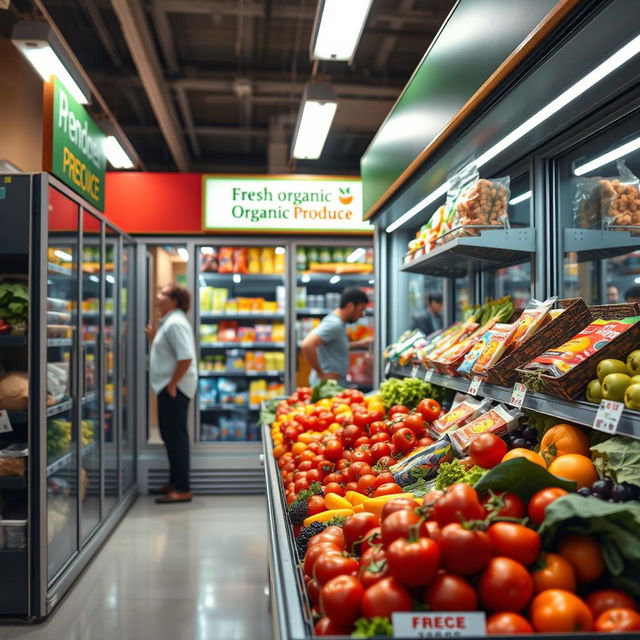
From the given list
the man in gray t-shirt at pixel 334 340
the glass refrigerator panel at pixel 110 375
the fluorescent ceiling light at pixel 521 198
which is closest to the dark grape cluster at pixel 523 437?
the fluorescent ceiling light at pixel 521 198

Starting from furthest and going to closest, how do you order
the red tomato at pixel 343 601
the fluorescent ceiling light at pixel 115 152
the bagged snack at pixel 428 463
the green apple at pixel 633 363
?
the fluorescent ceiling light at pixel 115 152 → the bagged snack at pixel 428 463 → the green apple at pixel 633 363 → the red tomato at pixel 343 601

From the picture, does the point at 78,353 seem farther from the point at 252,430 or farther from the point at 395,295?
the point at 252,430

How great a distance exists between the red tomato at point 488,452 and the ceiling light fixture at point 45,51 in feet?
10.6

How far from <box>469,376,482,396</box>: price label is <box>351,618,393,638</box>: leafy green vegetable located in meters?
1.32

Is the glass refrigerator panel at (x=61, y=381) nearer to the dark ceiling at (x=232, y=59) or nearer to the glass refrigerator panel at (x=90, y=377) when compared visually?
the glass refrigerator panel at (x=90, y=377)

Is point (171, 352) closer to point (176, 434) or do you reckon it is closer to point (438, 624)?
point (176, 434)

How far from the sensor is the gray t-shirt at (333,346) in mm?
5613

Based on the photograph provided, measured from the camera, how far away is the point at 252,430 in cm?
683

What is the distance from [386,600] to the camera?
4.07ft

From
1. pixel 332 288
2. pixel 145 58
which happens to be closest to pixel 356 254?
pixel 332 288

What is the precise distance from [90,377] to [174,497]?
1.75 m

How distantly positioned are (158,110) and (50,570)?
5049 millimetres

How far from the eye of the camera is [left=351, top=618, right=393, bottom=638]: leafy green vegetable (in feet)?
3.94

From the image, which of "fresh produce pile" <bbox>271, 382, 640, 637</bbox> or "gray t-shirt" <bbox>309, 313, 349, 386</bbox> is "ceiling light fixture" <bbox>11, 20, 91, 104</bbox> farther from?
"fresh produce pile" <bbox>271, 382, 640, 637</bbox>
